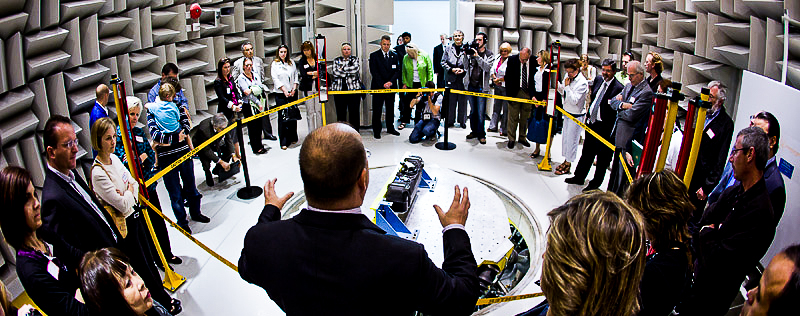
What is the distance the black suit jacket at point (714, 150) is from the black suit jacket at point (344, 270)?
11.7 ft

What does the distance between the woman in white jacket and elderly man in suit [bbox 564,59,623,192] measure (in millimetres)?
4286

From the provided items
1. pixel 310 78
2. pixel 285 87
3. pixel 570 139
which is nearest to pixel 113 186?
pixel 285 87

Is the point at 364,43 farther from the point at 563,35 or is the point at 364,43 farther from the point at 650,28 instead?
the point at 650,28

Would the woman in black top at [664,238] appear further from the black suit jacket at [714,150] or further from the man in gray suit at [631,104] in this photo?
the man in gray suit at [631,104]

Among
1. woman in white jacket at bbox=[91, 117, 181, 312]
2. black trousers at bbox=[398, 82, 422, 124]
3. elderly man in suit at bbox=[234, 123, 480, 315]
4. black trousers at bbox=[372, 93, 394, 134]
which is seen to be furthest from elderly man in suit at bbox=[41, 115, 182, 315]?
black trousers at bbox=[398, 82, 422, 124]

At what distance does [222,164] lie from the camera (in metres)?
6.32

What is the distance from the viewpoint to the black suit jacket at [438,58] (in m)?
8.41

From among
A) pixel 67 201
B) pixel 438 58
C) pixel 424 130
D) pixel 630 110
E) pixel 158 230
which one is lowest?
pixel 158 230

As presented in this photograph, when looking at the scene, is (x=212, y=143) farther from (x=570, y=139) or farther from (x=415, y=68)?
(x=570, y=139)

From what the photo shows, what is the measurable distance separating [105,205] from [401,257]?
2.72 metres

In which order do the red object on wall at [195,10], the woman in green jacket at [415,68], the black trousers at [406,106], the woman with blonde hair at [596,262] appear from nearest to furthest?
the woman with blonde hair at [596,262]
the red object on wall at [195,10]
the woman in green jacket at [415,68]
the black trousers at [406,106]

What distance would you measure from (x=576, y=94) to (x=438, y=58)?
2526mm

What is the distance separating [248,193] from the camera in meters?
6.14

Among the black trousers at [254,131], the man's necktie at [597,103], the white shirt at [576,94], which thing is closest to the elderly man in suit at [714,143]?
the man's necktie at [597,103]
